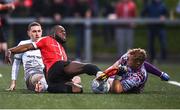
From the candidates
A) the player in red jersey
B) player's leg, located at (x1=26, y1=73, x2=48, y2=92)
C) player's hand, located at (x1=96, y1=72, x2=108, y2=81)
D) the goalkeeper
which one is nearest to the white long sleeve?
player's leg, located at (x1=26, y1=73, x2=48, y2=92)

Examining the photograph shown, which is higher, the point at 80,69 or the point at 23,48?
the point at 23,48

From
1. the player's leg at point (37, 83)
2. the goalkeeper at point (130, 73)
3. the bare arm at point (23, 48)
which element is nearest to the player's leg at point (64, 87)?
the player's leg at point (37, 83)

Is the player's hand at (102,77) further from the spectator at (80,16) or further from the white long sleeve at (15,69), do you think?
the spectator at (80,16)

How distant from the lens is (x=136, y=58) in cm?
1294

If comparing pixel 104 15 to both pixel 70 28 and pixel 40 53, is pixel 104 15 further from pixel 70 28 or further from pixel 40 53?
pixel 40 53

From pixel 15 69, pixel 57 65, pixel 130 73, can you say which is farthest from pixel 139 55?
pixel 15 69

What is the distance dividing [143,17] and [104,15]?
1716mm

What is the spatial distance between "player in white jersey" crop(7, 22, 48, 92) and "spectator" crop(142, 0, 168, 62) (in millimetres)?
11097

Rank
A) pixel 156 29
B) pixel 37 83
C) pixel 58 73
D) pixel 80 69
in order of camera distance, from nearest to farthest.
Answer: pixel 80 69 < pixel 58 73 < pixel 37 83 < pixel 156 29

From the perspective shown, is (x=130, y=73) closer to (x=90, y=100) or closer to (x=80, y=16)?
(x=90, y=100)

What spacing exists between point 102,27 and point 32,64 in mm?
12078

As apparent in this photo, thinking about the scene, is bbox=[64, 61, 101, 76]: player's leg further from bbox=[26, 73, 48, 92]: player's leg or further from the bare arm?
the bare arm

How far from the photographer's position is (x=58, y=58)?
1327 cm

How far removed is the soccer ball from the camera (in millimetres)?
12961
